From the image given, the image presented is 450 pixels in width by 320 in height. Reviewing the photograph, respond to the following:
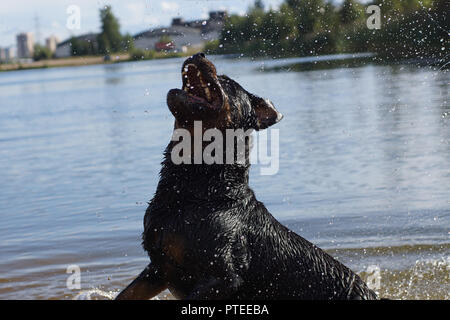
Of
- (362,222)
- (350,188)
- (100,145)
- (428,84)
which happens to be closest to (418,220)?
(362,222)

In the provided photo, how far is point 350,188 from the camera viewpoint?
10.8 meters

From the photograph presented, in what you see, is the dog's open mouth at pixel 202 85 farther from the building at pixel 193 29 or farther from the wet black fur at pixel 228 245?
the building at pixel 193 29

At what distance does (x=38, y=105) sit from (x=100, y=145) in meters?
15.4

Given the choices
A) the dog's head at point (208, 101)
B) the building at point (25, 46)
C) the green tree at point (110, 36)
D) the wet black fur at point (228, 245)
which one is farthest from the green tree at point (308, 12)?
the building at point (25, 46)

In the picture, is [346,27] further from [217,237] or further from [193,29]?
[217,237]

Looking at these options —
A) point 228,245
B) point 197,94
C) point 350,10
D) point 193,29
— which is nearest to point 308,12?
point 350,10

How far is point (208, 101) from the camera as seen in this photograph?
4.72m

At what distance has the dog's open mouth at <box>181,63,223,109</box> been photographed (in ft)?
15.4

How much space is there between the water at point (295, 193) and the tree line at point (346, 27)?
260 cm

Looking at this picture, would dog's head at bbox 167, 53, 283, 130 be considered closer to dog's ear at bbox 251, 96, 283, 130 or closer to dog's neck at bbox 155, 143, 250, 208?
dog's ear at bbox 251, 96, 283, 130

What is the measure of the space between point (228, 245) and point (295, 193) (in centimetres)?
619

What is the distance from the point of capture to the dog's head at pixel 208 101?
14.9ft

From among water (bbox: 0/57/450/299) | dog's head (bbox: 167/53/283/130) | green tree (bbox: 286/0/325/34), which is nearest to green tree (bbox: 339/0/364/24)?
green tree (bbox: 286/0/325/34)

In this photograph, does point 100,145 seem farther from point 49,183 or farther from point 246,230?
point 246,230
